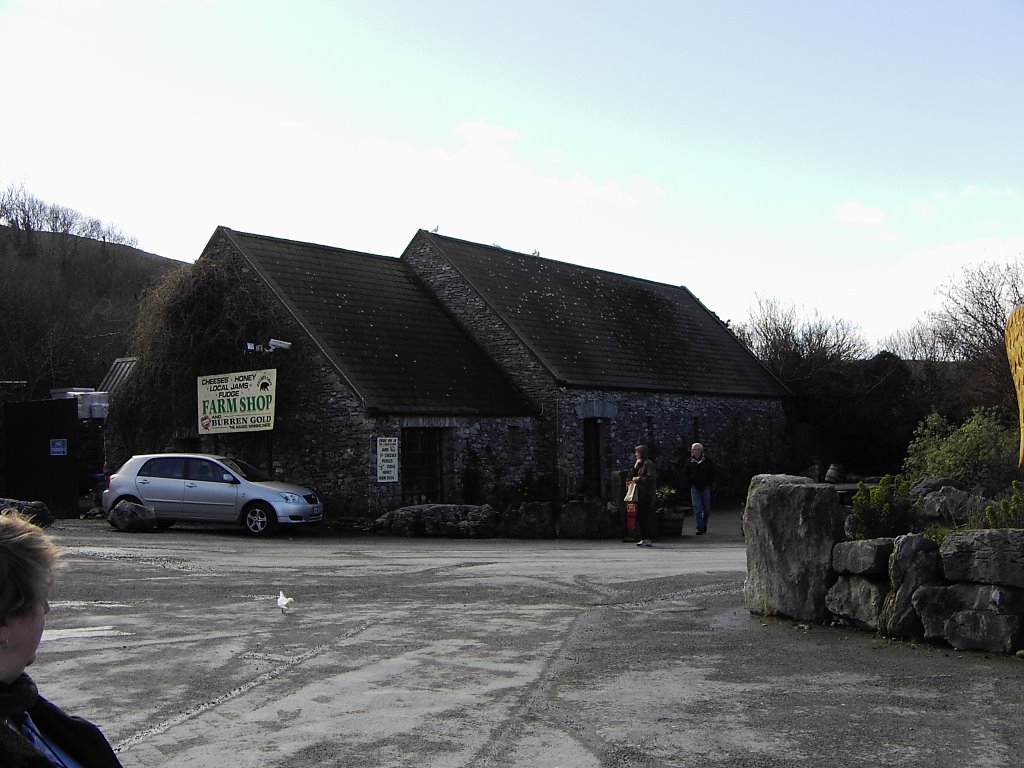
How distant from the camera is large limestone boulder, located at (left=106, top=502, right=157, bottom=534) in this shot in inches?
794

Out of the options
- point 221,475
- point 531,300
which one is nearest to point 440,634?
point 221,475

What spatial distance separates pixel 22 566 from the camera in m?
2.45

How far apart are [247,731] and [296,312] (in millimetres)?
18863

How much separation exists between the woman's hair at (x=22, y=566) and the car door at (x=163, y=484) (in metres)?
18.7

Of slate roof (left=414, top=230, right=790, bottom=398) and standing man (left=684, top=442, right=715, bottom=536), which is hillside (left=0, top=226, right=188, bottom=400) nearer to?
slate roof (left=414, top=230, right=790, bottom=398)

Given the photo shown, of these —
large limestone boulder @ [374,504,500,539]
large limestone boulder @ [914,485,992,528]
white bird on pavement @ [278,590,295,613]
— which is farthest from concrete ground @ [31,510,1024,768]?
large limestone boulder @ [374,504,500,539]

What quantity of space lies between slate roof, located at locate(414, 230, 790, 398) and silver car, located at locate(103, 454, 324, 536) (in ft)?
29.5

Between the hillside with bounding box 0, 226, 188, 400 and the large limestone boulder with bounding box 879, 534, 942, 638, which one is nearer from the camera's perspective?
the large limestone boulder with bounding box 879, 534, 942, 638

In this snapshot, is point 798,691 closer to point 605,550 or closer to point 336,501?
point 605,550

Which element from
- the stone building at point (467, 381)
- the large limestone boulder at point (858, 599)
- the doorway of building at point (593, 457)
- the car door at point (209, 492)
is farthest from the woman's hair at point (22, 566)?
the doorway of building at point (593, 457)

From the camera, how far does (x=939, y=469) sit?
790 inches

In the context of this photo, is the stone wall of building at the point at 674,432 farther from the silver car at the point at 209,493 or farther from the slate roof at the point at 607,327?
the silver car at the point at 209,493

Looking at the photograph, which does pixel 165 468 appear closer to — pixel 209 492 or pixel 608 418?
pixel 209 492

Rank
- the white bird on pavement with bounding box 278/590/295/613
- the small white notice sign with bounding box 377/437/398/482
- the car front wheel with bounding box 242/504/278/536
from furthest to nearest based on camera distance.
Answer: the small white notice sign with bounding box 377/437/398/482 < the car front wheel with bounding box 242/504/278/536 < the white bird on pavement with bounding box 278/590/295/613
